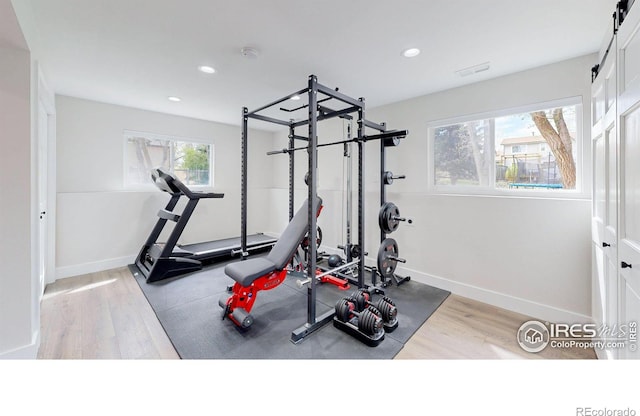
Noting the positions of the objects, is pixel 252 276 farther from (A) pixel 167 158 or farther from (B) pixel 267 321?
(A) pixel 167 158

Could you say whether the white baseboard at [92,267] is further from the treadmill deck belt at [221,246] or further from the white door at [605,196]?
the white door at [605,196]

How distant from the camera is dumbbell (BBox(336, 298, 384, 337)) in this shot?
2.02 meters

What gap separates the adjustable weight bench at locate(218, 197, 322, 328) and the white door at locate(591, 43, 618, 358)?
1896 mm

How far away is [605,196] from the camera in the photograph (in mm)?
1642

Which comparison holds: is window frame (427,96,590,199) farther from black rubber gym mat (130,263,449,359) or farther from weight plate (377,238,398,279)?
black rubber gym mat (130,263,449,359)

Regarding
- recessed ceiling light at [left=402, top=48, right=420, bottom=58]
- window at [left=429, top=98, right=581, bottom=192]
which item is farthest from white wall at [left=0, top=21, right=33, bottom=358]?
window at [left=429, top=98, right=581, bottom=192]

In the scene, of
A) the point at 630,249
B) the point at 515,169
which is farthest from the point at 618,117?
the point at 515,169

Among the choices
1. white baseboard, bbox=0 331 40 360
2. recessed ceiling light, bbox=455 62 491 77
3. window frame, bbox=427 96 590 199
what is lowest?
white baseboard, bbox=0 331 40 360

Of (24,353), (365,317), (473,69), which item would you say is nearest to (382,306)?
(365,317)

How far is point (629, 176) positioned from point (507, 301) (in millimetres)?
1899

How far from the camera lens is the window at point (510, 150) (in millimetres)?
2459
